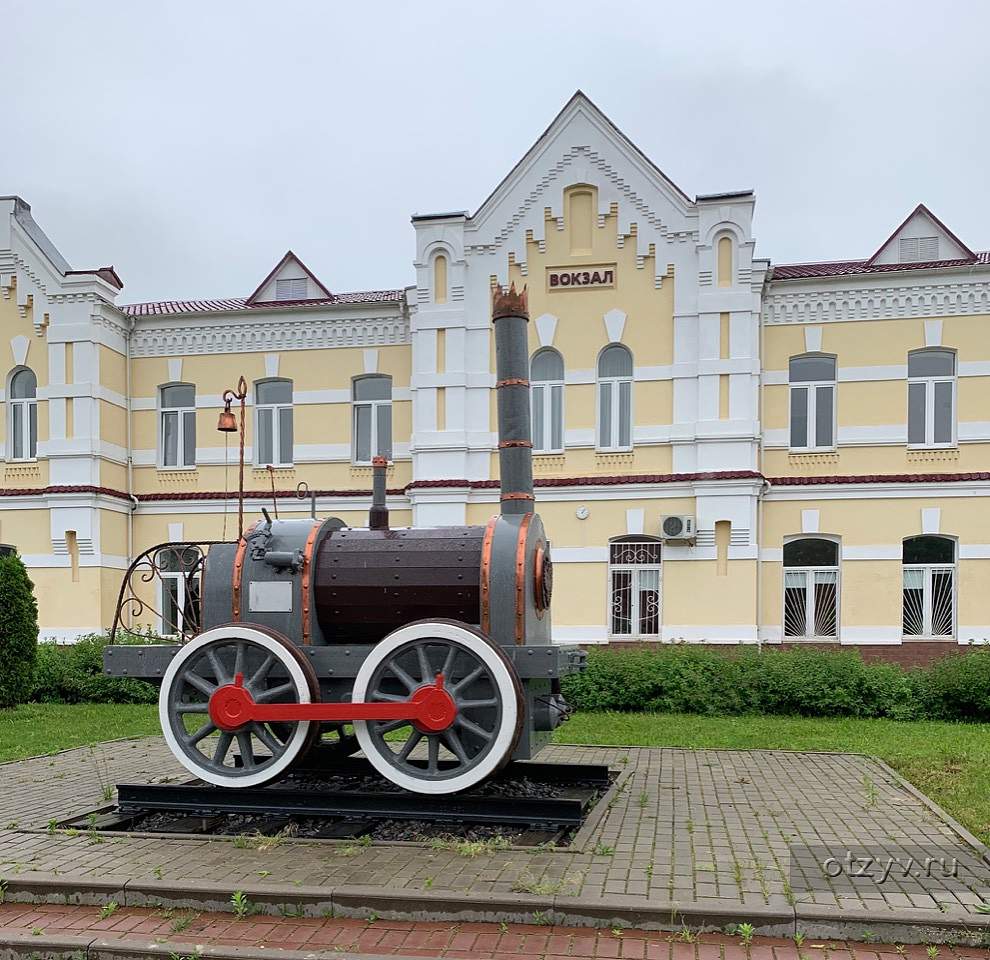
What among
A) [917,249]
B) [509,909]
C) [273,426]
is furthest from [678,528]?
[509,909]

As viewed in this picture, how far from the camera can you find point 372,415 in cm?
1773

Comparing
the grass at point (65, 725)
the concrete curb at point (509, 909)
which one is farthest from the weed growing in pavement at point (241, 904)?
the grass at point (65, 725)

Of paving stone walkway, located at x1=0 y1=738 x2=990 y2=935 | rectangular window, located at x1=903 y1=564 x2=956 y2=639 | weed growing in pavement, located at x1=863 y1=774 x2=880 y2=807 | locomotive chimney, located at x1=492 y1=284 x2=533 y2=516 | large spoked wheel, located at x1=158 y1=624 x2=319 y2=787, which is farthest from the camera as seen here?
rectangular window, located at x1=903 y1=564 x2=956 y2=639

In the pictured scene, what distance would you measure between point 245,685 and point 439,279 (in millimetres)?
10610

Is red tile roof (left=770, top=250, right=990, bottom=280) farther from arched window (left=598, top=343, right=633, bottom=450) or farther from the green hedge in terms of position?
the green hedge

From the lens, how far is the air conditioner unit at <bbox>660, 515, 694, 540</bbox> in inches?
607

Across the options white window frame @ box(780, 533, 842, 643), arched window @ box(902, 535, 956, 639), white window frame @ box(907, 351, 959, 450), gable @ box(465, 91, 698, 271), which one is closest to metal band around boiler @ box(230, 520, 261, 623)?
gable @ box(465, 91, 698, 271)

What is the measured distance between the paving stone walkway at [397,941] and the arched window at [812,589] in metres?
11.5

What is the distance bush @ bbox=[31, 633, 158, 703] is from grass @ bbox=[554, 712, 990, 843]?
21.9 feet

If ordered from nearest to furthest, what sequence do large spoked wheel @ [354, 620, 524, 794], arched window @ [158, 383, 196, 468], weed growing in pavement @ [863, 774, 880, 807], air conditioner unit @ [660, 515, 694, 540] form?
large spoked wheel @ [354, 620, 524, 794] < weed growing in pavement @ [863, 774, 880, 807] < air conditioner unit @ [660, 515, 694, 540] < arched window @ [158, 383, 196, 468]

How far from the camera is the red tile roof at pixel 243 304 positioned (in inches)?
694

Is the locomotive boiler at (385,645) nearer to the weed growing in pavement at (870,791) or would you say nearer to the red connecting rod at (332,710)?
the red connecting rod at (332,710)

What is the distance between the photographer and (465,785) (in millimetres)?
6664

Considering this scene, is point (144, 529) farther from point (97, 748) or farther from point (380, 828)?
point (380, 828)
